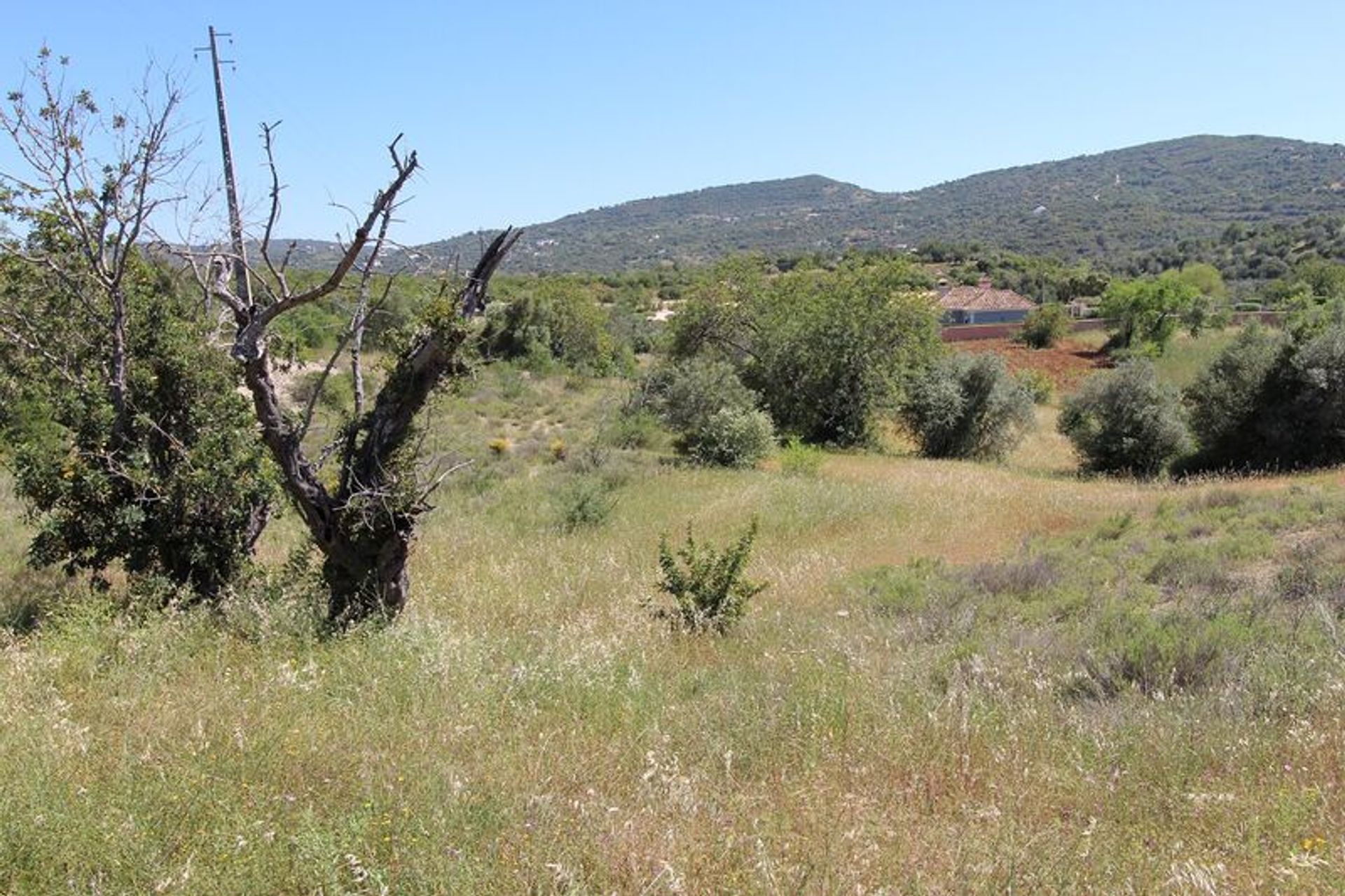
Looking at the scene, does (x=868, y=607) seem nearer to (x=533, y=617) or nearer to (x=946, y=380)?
(x=533, y=617)

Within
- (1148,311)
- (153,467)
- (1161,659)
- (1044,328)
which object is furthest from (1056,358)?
(153,467)

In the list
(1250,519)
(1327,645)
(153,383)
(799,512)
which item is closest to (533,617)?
(153,383)

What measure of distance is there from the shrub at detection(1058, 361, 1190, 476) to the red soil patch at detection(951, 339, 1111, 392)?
58.7 feet

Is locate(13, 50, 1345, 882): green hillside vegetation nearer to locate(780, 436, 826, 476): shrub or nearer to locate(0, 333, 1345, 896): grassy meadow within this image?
locate(0, 333, 1345, 896): grassy meadow

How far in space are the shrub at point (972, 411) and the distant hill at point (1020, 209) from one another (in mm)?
74519

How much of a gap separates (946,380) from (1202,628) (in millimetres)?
22092

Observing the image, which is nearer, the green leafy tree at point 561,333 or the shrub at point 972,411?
the shrub at point 972,411

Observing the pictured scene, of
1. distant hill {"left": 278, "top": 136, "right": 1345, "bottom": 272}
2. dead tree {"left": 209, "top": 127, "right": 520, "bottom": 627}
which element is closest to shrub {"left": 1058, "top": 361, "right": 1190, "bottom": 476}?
dead tree {"left": 209, "top": 127, "right": 520, "bottom": 627}

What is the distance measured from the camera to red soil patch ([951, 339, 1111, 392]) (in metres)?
44.2

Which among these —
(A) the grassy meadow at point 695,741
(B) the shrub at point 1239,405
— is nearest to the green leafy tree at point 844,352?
(B) the shrub at point 1239,405

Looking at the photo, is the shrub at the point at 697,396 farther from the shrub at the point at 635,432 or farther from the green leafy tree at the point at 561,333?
the green leafy tree at the point at 561,333

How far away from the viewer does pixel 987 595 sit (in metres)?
8.03

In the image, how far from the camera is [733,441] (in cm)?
2069

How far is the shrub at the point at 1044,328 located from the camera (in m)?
52.4
